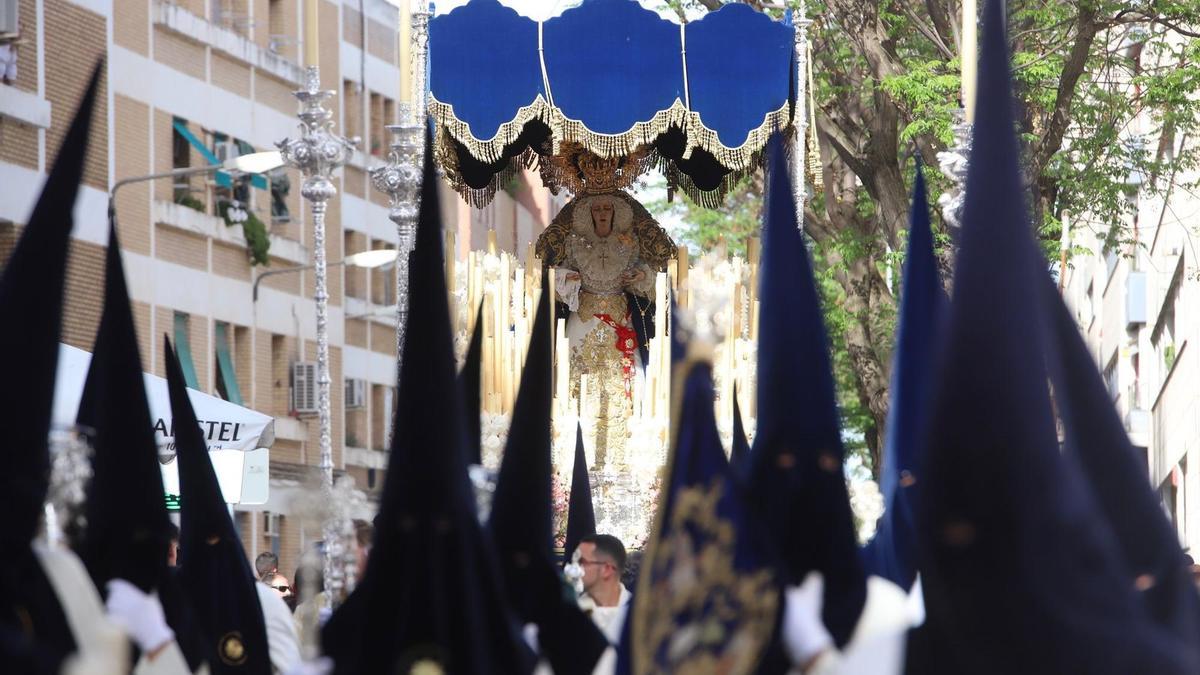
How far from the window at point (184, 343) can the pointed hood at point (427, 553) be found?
25.5 meters

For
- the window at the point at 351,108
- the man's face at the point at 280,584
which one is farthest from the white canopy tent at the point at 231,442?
the window at the point at 351,108

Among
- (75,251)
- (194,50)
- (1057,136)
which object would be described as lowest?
(1057,136)

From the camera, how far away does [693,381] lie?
6.82 meters

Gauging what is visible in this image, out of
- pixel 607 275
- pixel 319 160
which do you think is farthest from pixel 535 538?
pixel 607 275

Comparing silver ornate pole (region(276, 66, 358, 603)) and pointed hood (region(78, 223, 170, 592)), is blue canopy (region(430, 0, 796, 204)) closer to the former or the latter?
silver ornate pole (region(276, 66, 358, 603))

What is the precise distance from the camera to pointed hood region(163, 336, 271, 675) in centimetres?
861

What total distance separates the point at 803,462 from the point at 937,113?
447 inches

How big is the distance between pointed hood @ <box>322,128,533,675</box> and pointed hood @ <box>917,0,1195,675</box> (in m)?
1.42

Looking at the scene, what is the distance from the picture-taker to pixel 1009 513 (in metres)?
5.01

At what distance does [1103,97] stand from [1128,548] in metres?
13.4

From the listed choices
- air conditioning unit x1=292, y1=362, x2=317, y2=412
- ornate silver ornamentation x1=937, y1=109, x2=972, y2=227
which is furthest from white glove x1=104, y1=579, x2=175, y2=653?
air conditioning unit x1=292, y1=362, x2=317, y2=412

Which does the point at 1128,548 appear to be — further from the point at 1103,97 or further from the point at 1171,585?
the point at 1103,97

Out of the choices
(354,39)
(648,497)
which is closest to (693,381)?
(648,497)

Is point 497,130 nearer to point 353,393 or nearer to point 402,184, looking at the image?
point 402,184
